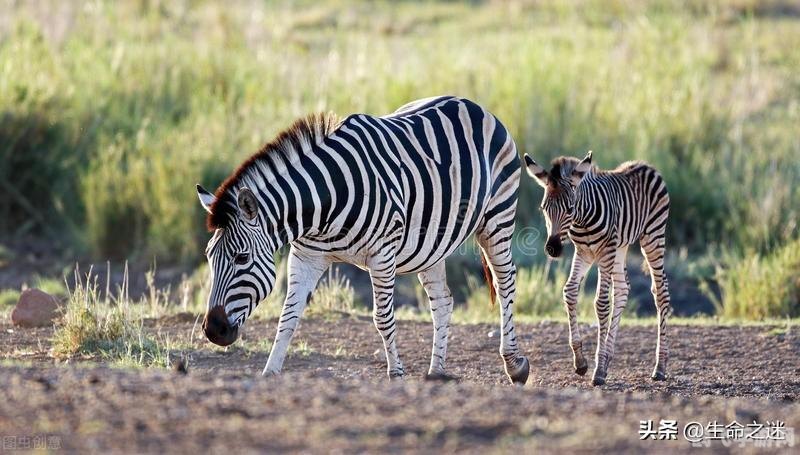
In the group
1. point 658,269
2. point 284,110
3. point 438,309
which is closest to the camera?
point 438,309

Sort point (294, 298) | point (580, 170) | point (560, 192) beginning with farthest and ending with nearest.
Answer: point (580, 170)
point (560, 192)
point (294, 298)

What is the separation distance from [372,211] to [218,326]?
3.97 feet

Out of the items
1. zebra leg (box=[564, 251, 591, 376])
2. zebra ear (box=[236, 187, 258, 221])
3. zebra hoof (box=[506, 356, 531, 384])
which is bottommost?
zebra hoof (box=[506, 356, 531, 384])

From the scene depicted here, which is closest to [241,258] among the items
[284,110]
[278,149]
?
[278,149]

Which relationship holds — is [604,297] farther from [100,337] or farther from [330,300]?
[100,337]

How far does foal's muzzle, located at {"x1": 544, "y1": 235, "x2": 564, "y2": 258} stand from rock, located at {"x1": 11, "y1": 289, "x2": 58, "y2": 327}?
4141 mm

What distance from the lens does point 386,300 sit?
28.3 ft

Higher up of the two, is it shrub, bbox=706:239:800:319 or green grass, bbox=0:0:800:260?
green grass, bbox=0:0:800:260

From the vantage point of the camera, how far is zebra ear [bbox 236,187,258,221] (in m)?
7.86

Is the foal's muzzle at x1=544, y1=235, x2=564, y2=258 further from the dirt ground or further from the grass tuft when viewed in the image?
the grass tuft

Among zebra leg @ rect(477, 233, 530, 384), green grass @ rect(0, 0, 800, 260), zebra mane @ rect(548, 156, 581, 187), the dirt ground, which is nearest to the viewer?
the dirt ground

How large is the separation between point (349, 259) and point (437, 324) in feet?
3.71

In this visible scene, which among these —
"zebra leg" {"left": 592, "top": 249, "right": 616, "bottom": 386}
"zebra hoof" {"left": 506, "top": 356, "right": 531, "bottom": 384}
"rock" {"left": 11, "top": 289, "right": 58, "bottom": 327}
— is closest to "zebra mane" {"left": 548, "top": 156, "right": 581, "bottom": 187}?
"zebra leg" {"left": 592, "top": 249, "right": 616, "bottom": 386}

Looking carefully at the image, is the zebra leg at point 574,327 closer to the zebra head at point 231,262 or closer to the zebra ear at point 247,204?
the zebra head at point 231,262
